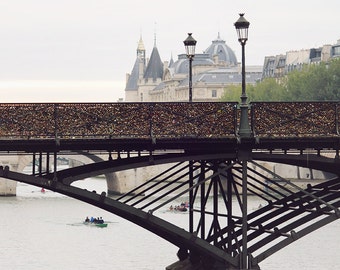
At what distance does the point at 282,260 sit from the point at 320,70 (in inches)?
2459

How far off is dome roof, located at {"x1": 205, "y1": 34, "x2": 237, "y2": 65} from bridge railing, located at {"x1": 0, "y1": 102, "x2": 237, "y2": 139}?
161m

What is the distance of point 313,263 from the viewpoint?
48.2 metres

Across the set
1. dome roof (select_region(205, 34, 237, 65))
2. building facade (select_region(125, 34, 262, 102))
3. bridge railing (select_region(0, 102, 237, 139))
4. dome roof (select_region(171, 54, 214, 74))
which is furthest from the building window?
bridge railing (select_region(0, 102, 237, 139))

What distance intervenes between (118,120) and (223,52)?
165m

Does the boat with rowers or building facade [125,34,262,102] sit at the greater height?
building facade [125,34,262,102]

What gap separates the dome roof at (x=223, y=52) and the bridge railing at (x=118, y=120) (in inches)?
6333

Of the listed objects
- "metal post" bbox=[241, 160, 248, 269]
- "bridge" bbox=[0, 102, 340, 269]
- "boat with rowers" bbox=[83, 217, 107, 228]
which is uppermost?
"bridge" bbox=[0, 102, 340, 269]

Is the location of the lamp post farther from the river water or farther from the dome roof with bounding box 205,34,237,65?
the dome roof with bounding box 205,34,237,65

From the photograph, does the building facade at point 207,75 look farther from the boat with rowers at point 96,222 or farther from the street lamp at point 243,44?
the street lamp at point 243,44

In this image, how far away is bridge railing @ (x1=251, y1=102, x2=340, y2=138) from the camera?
29609mm

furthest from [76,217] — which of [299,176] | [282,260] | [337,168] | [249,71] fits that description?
[249,71]

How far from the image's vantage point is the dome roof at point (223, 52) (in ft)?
632

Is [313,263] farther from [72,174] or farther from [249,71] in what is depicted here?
[249,71]

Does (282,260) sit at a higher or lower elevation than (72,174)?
lower
